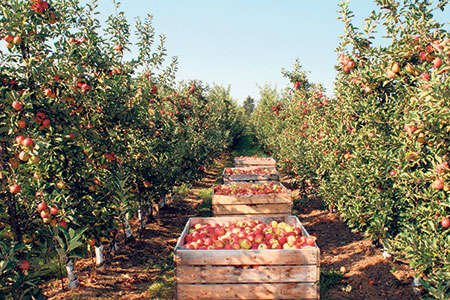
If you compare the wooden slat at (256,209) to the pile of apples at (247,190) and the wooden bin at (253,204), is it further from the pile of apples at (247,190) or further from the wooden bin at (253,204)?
the pile of apples at (247,190)

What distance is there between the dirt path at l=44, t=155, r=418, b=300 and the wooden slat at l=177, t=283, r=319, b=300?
4.04 feet

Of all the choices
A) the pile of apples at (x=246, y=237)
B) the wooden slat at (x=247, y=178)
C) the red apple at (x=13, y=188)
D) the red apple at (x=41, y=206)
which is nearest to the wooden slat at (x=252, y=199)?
the pile of apples at (x=246, y=237)

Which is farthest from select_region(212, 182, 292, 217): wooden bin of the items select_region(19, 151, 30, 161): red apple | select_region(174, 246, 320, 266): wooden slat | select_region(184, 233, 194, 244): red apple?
select_region(19, 151, 30, 161): red apple

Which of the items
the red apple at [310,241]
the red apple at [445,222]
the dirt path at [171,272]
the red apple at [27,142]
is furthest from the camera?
the dirt path at [171,272]

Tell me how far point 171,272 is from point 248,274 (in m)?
2.70

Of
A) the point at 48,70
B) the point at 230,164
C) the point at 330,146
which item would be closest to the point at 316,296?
the point at 330,146

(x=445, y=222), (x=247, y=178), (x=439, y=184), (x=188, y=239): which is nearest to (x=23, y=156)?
(x=188, y=239)

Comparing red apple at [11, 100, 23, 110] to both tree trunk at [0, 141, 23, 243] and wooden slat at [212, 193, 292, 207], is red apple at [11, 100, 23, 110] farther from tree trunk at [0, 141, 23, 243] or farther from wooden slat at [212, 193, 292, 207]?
wooden slat at [212, 193, 292, 207]

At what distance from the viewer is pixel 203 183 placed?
16.4m

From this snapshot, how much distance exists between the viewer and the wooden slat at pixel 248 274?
4.41 m

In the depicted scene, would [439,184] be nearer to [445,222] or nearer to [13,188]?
[445,222]

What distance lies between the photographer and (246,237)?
5.07 m

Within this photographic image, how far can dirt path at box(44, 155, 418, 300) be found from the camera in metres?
5.45

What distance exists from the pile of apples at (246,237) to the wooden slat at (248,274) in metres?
0.37
